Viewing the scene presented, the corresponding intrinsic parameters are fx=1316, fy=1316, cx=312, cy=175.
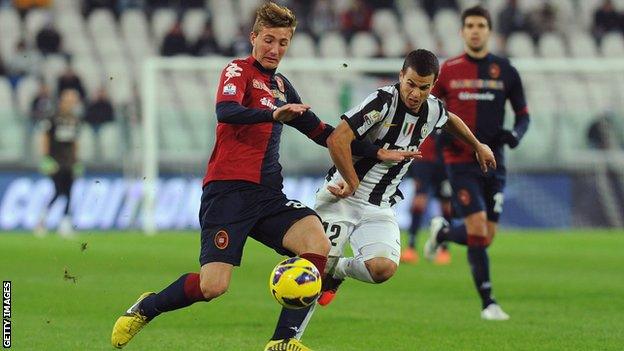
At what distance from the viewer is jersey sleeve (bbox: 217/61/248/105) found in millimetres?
7477

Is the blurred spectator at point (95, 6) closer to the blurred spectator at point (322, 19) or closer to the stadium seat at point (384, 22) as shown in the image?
the blurred spectator at point (322, 19)

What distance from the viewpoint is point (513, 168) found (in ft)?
73.9

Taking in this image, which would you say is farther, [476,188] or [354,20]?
[354,20]

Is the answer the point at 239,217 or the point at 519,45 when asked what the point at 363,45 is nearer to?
the point at 519,45

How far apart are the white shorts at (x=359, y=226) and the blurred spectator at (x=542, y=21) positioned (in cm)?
1928

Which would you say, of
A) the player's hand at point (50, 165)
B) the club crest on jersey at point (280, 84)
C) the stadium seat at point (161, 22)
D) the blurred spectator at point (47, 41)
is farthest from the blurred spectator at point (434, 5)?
the club crest on jersey at point (280, 84)

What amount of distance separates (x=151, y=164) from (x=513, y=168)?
20.2 feet

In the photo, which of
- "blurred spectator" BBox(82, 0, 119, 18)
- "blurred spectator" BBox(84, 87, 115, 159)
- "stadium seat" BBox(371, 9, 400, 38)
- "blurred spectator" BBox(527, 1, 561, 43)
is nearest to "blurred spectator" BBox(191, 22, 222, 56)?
"blurred spectator" BBox(82, 0, 119, 18)

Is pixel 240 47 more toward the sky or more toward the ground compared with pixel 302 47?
more toward the sky

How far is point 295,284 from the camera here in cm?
716

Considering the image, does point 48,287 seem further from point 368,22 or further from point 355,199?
point 368,22

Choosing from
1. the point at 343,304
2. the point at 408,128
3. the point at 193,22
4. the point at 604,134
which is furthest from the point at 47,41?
the point at 408,128

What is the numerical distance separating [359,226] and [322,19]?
18373 millimetres

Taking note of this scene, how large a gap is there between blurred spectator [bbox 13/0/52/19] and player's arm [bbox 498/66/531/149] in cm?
1723
